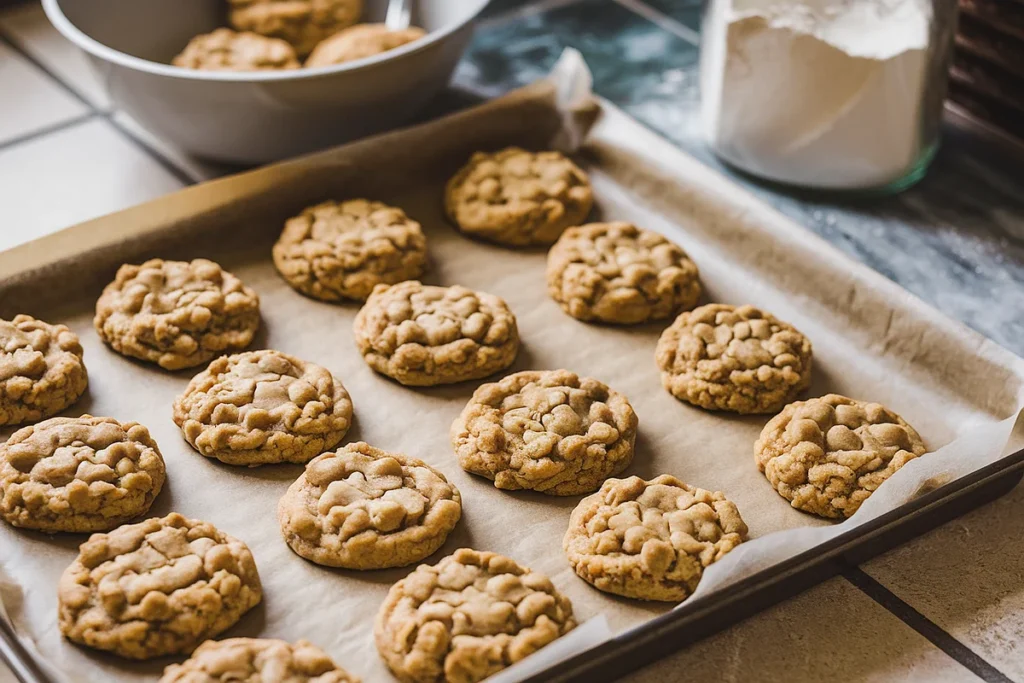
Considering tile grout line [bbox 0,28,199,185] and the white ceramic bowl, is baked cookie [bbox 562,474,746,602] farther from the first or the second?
tile grout line [bbox 0,28,199,185]

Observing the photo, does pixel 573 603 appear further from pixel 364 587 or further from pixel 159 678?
pixel 159 678

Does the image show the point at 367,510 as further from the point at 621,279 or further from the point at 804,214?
the point at 804,214

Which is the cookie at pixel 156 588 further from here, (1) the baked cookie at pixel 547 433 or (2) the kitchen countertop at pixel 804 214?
(2) the kitchen countertop at pixel 804 214

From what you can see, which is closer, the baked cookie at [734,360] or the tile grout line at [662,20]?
the baked cookie at [734,360]

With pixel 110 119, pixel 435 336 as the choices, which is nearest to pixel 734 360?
pixel 435 336

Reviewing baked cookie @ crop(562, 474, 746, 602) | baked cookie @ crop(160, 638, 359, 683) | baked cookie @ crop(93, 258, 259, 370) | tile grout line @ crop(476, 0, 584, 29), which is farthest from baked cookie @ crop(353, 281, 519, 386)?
tile grout line @ crop(476, 0, 584, 29)

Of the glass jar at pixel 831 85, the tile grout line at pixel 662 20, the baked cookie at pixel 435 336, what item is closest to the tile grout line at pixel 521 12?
the tile grout line at pixel 662 20
